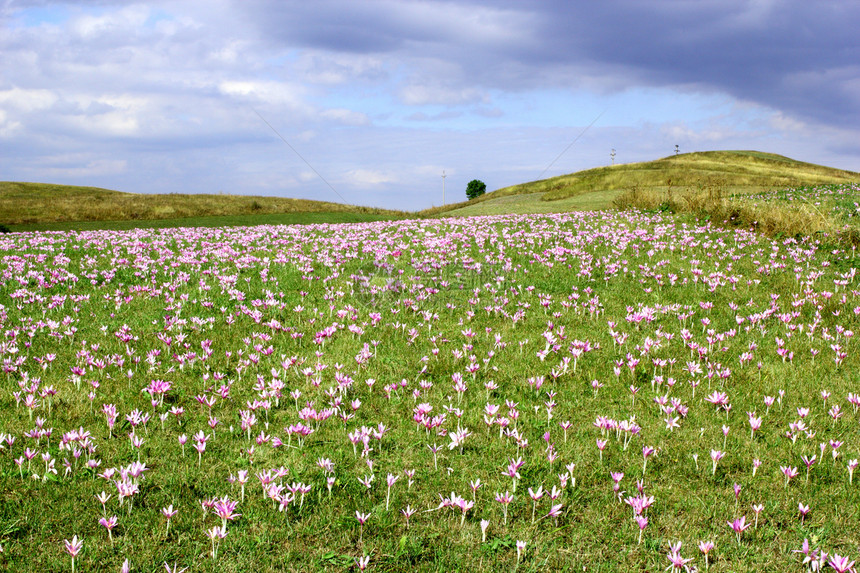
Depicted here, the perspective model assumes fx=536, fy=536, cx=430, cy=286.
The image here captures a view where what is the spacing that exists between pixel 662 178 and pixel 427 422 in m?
62.2

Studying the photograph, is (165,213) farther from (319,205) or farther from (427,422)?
(427,422)

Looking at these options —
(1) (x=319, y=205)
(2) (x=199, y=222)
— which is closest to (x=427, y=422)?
(2) (x=199, y=222)

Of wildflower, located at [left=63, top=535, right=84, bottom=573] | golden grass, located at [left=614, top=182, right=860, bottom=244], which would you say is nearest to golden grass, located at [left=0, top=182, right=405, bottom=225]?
golden grass, located at [left=614, top=182, right=860, bottom=244]

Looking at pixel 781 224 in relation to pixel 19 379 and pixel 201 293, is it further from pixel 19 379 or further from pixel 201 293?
pixel 19 379

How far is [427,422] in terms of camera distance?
5449 mm

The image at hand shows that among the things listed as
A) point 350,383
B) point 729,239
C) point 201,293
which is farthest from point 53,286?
point 729,239

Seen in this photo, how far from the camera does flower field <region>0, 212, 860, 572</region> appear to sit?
411 centimetres

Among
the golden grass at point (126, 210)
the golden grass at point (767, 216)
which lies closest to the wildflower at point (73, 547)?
the golden grass at point (767, 216)

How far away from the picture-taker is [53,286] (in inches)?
461

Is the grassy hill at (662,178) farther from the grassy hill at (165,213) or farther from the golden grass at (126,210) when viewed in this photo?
the golden grass at (126,210)

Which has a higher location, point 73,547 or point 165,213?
point 165,213

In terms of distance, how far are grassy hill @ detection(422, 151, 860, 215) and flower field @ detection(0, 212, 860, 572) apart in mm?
29897

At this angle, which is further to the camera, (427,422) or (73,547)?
(427,422)

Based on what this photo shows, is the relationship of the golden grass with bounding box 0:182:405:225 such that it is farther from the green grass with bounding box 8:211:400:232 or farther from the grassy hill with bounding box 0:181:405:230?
the green grass with bounding box 8:211:400:232
